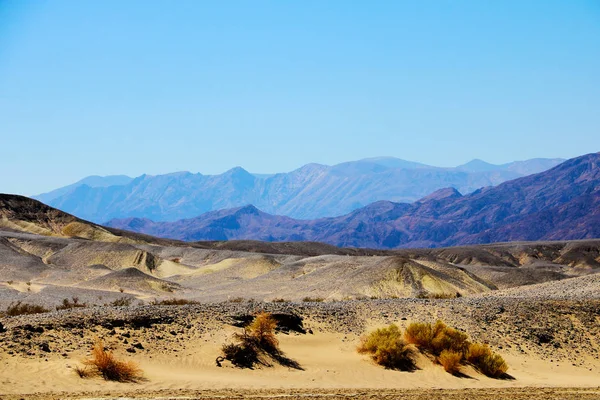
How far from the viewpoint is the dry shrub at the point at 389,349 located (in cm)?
2327

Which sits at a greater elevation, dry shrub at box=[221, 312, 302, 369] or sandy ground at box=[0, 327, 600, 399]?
dry shrub at box=[221, 312, 302, 369]

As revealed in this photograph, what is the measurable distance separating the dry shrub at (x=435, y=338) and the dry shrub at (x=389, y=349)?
415mm

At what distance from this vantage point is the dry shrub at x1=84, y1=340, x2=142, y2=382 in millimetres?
18922

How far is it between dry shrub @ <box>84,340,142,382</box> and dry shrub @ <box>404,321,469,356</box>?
32.3 feet

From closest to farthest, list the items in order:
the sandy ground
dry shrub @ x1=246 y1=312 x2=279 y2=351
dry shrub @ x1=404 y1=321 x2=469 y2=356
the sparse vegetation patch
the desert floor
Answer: the sandy ground → the desert floor → the sparse vegetation patch → dry shrub @ x1=246 y1=312 x2=279 y2=351 → dry shrub @ x1=404 y1=321 x2=469 y2=356

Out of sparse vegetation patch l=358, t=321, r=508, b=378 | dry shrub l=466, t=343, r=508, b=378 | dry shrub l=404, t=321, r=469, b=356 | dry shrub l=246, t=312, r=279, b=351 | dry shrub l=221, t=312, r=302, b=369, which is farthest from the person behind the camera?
dry shrub l=404, t=321, r=469, b=356

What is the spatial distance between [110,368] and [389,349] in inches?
352

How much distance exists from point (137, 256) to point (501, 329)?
6082 centimetres

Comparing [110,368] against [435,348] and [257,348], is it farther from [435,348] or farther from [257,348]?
[435,348]

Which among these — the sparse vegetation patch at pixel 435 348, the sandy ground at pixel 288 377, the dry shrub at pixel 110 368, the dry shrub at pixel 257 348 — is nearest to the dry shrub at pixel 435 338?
the sparse vegetation patch at pixel 435 348

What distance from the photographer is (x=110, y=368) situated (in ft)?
62.3

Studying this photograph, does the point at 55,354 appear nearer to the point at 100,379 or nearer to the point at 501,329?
the point at 100,379

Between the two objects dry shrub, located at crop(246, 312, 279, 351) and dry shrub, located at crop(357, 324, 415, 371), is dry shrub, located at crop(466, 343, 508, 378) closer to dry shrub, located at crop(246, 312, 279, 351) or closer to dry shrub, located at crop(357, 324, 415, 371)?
dry shrub, located at crop(357, 324, 415, 371)

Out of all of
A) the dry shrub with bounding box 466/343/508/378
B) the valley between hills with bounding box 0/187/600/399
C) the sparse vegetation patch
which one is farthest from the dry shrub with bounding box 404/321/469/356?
the valley between hills with bounding box 0/187/600/399
